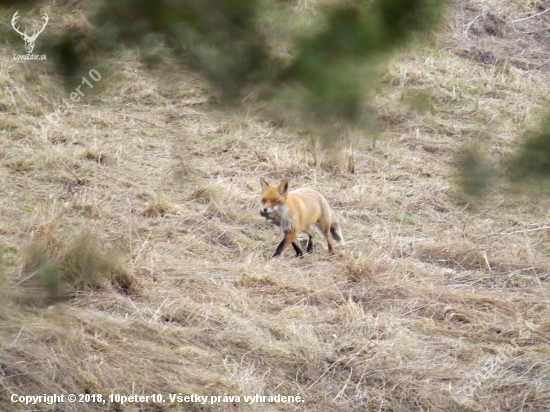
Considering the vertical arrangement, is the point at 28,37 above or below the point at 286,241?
above

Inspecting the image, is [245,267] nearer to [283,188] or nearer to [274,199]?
[274,199]

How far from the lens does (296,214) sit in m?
7.28

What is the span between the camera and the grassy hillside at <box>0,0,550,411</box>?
4.55 metres

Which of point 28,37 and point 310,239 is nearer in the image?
point 28,37

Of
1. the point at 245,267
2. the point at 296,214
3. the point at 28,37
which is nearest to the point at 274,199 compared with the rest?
the point at 296,214

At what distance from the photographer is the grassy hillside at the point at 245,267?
14.9 feet

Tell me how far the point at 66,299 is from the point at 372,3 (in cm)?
361

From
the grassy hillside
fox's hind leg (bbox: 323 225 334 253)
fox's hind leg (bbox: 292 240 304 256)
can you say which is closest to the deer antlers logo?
the grassy hillside

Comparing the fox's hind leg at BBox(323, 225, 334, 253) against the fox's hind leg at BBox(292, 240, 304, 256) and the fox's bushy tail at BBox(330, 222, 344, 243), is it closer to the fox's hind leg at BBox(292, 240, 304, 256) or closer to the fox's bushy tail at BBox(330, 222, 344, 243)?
the fox's bushy tail at BBox(330, 222, 344, 243)

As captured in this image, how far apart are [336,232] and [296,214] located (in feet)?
1.83

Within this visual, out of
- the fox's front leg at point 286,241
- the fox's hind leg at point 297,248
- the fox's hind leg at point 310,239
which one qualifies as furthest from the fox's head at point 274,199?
the fox's hind leg at point 310,239

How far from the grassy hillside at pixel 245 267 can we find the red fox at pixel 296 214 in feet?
0.70

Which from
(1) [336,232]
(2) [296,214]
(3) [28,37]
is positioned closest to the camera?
(3) [28,37]

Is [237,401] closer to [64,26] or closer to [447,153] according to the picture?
[64,26]
